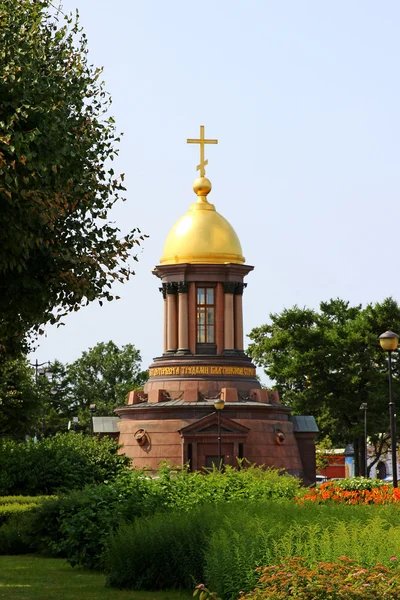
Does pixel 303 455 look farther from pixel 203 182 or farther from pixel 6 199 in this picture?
pixel 6 199

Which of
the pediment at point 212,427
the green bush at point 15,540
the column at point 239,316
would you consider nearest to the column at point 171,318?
the column at point 239,316

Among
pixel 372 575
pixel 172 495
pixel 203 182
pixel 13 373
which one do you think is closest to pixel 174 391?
pixel 13 373

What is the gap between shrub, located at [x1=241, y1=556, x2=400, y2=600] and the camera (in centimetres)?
1006

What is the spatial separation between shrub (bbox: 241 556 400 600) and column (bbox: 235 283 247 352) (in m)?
42.0

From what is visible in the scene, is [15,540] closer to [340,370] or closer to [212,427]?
[212,427]

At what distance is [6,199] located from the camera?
15.0m

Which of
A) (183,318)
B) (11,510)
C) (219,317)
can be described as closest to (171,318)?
(183,318)

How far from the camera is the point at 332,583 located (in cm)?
1023

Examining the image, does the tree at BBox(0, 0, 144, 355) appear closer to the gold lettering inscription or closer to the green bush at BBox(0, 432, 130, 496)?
the green bush at BBox(0, 432, 130, 496)

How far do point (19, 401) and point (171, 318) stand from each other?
25.7 ft

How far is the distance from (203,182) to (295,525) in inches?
1691

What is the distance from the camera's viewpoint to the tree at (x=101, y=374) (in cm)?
10475

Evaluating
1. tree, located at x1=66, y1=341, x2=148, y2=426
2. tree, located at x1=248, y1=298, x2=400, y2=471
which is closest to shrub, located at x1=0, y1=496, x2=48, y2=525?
tree, located at x1=248, y1=298, x2=400, y2=471

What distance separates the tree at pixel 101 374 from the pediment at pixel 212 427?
174 feet
